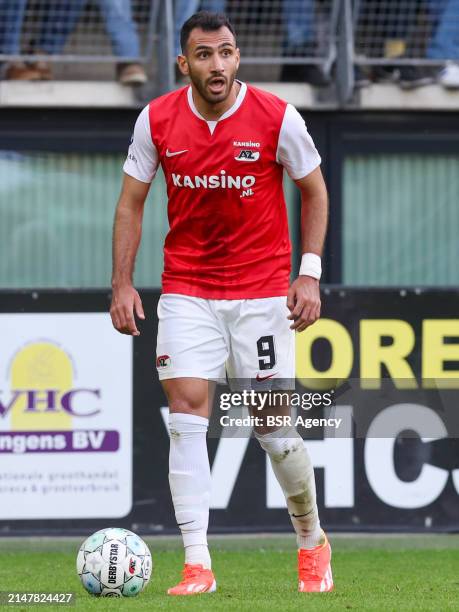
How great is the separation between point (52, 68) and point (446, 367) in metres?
4.92

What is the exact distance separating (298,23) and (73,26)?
1839 mm

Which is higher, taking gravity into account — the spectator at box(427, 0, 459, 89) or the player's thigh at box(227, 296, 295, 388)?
the spectator at box(427, 0, 459, 89)

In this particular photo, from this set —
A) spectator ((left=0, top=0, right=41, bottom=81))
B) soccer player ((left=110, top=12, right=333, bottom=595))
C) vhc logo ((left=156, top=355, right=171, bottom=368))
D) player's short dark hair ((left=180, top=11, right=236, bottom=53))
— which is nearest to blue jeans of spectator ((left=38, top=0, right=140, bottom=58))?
spectator ((left=0, top=0, right=41, bottom=81))

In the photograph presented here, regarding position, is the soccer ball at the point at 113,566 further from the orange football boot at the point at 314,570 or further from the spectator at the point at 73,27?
the spectator at the point at 73,27

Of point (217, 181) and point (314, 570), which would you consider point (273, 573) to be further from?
point (217, 181)

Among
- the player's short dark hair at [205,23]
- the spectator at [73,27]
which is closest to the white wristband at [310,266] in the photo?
the player's short dark hair at [205,23]

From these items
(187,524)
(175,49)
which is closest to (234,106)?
(187,524)

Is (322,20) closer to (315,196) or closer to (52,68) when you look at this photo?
(52,68)

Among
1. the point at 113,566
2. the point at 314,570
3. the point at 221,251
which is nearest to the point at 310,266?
the point at 221,251

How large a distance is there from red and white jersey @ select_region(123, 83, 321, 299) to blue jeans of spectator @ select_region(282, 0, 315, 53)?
5868mm

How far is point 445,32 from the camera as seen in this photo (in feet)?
40.0

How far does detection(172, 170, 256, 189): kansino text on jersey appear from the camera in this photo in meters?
6.33

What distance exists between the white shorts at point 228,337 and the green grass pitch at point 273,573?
0.94 metres

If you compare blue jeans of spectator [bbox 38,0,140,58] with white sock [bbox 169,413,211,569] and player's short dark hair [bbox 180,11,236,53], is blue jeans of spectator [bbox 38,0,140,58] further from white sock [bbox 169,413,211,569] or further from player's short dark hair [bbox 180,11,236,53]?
white sock [bbox 169,413,211,569]
